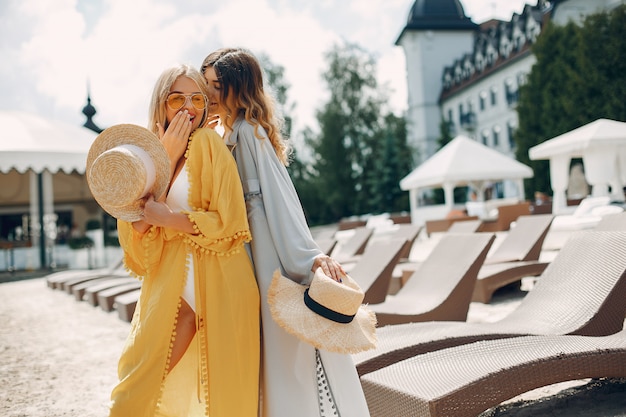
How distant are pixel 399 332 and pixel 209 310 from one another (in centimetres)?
175

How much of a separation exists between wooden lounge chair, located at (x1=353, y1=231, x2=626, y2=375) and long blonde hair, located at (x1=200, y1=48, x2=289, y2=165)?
1.30 m

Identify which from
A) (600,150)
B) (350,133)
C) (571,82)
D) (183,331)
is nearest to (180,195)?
(183,331)

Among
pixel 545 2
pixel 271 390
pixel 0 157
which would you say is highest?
pixel 545 2

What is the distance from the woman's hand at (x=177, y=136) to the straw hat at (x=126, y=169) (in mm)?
130

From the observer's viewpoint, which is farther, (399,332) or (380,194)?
(380,194)

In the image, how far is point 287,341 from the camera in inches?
78.0

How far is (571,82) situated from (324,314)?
28.2 metres

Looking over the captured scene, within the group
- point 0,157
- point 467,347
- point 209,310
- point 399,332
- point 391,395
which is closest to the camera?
point 209,310

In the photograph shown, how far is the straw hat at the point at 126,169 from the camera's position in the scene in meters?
1.86

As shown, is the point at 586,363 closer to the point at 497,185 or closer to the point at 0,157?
the point at 0,157

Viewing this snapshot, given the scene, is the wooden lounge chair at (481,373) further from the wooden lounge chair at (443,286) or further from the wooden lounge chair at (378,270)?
the wooden lounge chair at (378,270)

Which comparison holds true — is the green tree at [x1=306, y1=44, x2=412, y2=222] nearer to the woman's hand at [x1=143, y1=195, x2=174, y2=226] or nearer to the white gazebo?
the white gazebo

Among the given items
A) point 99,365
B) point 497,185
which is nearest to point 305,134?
point 497,185

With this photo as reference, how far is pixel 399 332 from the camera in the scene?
3.40 m
